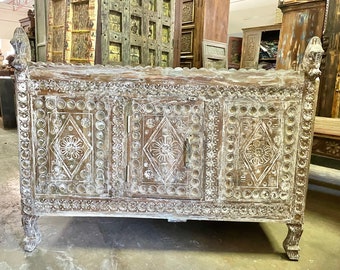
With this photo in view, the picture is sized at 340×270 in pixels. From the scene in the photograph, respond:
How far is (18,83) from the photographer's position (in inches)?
43.8

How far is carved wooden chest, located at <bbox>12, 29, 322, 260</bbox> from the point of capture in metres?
1.11

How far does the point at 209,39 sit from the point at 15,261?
137 inches

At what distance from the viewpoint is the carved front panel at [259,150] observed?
1.12 meters

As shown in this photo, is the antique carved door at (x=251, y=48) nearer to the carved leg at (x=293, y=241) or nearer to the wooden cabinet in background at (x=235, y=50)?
the wooden cabinet in background at (x=235, y=50)

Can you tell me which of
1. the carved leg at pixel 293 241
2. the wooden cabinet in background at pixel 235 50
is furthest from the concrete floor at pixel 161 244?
the wooden cabinet in background at pixel 235 50

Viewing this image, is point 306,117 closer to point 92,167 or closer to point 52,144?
point 92,167

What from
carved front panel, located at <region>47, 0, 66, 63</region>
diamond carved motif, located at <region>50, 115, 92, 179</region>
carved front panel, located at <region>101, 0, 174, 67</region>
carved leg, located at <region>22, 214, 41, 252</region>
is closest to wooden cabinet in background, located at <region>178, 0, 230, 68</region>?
carved front panel, located at <region>101, 0, 174, 67</region>

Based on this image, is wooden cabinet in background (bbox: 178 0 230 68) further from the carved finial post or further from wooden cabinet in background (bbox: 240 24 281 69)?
the carved finial post

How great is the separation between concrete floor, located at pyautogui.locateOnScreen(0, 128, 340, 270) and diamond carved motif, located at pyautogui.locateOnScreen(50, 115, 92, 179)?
37cm

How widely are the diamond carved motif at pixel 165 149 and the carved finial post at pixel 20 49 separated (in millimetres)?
587

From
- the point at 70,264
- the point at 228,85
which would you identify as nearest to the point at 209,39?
the point at 228,85

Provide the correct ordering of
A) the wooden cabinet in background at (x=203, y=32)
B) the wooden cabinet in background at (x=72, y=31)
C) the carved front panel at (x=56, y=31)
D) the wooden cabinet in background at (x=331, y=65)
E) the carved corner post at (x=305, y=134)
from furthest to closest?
the wooden cabinet in background at (x=203, y=32) → the wooden cabinet in background at (x=331, y=65) → the carved front panel at (x=56, y=31) → the wooden cabinet in background at (x=72, y=31) → the carved corner post at (x=305, y=134)

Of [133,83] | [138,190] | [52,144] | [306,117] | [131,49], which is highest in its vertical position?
[131,49]

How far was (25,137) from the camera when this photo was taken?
3.80 ft
